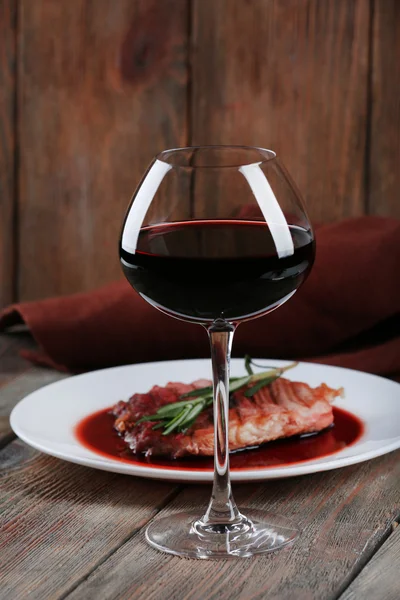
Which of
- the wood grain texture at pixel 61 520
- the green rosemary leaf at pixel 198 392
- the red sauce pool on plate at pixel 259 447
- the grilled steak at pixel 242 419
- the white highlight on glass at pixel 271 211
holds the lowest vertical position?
the wood grain texture at pixel 61 520

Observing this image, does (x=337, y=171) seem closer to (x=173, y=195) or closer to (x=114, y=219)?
(x=114, y=219)

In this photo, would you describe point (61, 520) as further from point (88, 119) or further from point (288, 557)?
point (88, 119)

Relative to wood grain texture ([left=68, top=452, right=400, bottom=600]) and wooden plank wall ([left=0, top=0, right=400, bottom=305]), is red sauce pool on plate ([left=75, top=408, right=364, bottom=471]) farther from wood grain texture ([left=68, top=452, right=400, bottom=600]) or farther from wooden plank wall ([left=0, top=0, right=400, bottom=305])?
wooden plank wall ([left=0, top=0, right=400, bottom=305])

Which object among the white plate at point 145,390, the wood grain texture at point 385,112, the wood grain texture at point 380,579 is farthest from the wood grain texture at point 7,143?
the wood grain texture at point 380,579

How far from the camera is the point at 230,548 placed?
94 centimetres

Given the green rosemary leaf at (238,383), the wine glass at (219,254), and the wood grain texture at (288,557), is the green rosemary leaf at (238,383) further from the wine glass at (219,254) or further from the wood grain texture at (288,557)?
the wine glass at (219,254)

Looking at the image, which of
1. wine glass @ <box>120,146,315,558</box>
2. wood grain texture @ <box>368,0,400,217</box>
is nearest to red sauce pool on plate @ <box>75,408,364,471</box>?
wine glass @ <box>120,146,315,558</box>

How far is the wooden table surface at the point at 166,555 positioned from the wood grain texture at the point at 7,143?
1359 millimetres

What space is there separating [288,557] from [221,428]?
159mm

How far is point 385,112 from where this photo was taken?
233 centimetres

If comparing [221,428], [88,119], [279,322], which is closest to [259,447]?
[221,428]

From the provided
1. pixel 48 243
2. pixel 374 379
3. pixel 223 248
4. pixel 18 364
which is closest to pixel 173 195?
pixel 223 248

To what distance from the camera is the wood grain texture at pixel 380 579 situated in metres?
0.84

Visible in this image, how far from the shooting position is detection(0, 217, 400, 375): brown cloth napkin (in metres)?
1.81
